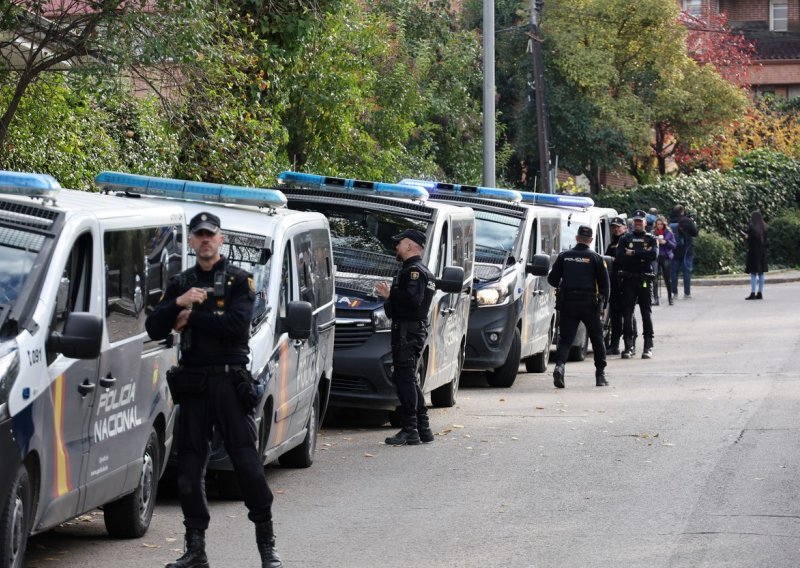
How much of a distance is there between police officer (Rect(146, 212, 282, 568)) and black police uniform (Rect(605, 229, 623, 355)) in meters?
13.8

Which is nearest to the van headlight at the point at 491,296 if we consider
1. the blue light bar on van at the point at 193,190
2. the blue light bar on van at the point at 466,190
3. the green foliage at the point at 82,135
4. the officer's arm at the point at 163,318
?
the blue light bar on van at the point at 466,190

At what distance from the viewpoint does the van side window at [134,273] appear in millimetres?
7711

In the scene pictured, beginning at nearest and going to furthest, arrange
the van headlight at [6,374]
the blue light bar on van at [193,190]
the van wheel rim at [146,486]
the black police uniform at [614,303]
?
1. the van headlight at [6,374]
2. the van wheel rim at [146,486]
3. the blue light bar on van at [193,190]
4. the black police uniform at [614,303]

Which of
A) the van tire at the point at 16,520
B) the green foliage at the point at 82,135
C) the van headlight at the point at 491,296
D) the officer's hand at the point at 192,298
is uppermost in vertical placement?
the green foliage at the point at 82,135

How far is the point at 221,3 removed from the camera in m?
16.0

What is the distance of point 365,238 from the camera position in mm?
14117

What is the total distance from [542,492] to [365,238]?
15.3 feet

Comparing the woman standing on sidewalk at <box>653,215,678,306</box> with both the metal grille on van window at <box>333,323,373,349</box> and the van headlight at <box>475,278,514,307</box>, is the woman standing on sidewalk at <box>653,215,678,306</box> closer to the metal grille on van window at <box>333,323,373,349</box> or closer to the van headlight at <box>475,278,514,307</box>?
the van headlight at <box>475,278,514,307</box>

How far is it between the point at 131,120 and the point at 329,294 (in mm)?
6331

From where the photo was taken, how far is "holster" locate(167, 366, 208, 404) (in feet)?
23.7

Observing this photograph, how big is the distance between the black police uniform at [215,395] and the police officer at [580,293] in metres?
9.69

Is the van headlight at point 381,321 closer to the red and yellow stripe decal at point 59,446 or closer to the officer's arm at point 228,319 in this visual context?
the officer's arm at point 228,319

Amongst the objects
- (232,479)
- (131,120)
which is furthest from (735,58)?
(232,479)

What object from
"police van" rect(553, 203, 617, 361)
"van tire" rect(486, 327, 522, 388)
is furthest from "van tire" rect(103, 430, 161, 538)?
"police van" rect(553, 203, 617, 361)
